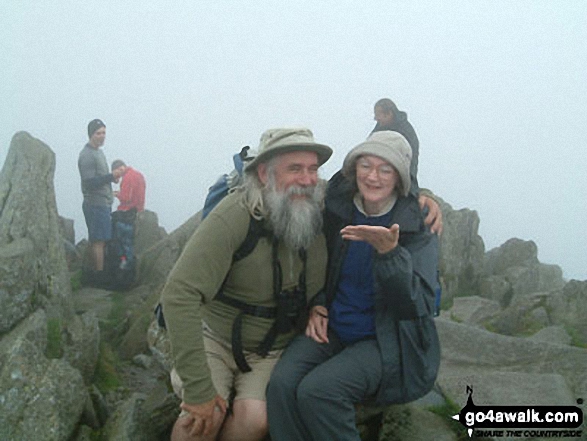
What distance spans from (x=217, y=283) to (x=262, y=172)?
1.31 m

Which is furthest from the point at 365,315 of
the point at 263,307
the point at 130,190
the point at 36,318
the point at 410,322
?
the point at 130,190

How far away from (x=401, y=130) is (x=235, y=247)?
8652mm

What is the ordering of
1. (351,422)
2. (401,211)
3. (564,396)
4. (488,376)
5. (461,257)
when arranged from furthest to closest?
(461,257), (488,376), (564,396), (401,211), (351,422)

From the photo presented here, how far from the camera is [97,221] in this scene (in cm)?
1346

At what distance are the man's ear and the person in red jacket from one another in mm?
9962

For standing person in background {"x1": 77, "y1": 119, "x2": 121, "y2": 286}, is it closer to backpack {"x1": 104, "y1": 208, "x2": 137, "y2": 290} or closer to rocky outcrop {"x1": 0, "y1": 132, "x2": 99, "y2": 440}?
backpack {"x1": 104, "y1": 208, "x2": 137, "y2": 290}

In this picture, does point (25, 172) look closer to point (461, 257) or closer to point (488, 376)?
point (488, 376)

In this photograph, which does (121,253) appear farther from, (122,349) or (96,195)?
(122,349)

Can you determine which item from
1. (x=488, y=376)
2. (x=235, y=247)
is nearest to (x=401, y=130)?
(x=488, y=376)

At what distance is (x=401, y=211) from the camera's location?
16.1 ft

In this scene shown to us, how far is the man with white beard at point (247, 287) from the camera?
457 cm

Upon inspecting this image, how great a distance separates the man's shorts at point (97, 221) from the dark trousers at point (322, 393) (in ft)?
32.9

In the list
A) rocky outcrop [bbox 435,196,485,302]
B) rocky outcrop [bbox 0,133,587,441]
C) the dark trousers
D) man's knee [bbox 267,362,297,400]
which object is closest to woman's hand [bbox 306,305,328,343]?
the dark trousers

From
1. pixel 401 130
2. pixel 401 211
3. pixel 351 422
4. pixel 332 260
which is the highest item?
pixel 401 130
